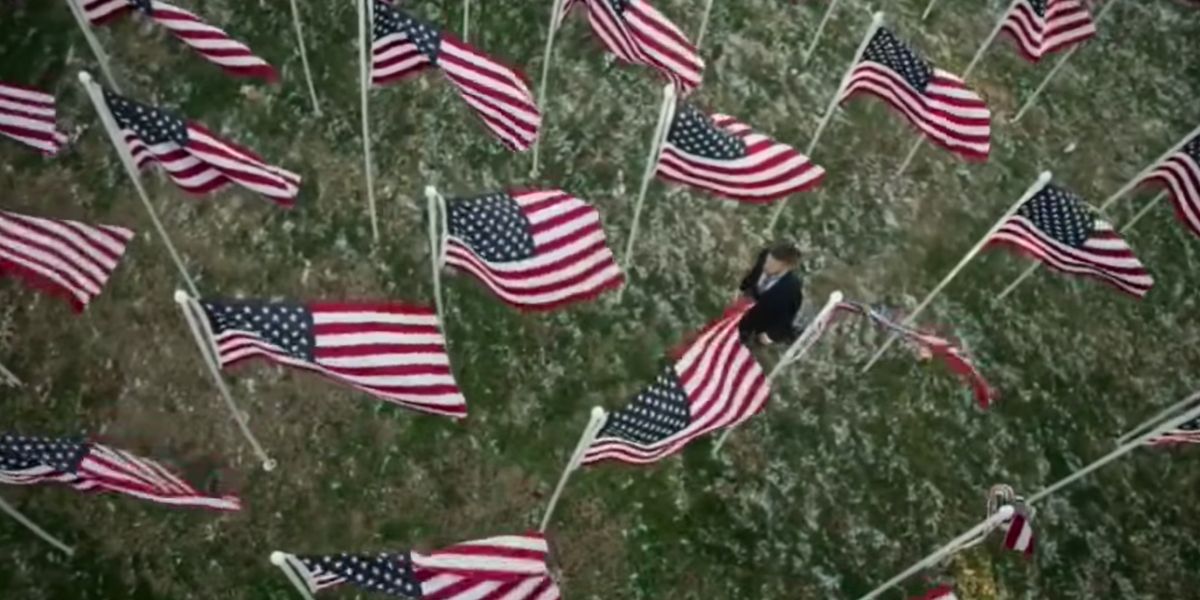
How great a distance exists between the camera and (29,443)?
840 cm

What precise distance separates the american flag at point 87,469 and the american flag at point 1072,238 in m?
6.93

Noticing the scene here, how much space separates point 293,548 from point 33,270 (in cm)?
339

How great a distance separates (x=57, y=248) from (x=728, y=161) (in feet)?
17.6

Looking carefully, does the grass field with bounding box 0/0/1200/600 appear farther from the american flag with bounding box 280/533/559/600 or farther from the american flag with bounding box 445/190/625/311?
the american flag with bounding box 280/533/559/600

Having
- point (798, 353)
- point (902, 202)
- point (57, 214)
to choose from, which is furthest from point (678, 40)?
point (57, 214)

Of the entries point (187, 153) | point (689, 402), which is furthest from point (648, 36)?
point (187, 153)

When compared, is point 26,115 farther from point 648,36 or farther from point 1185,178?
point 1185,178

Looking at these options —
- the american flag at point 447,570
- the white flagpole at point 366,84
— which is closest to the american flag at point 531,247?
the white flagpole at point 366,84

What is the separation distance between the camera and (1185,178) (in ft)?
37.0

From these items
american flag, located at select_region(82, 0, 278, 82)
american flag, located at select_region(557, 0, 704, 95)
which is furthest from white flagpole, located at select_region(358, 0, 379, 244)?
american flag, located at select_region(557, 0, 704, 95)

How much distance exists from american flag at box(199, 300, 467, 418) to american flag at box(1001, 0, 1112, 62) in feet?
25.3

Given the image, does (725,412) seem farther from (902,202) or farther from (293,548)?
(902,202)

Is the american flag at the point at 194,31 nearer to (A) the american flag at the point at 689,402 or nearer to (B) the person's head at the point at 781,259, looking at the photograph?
(A) the american flag at the point at 689,402

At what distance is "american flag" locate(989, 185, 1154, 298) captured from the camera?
33.8 ft
